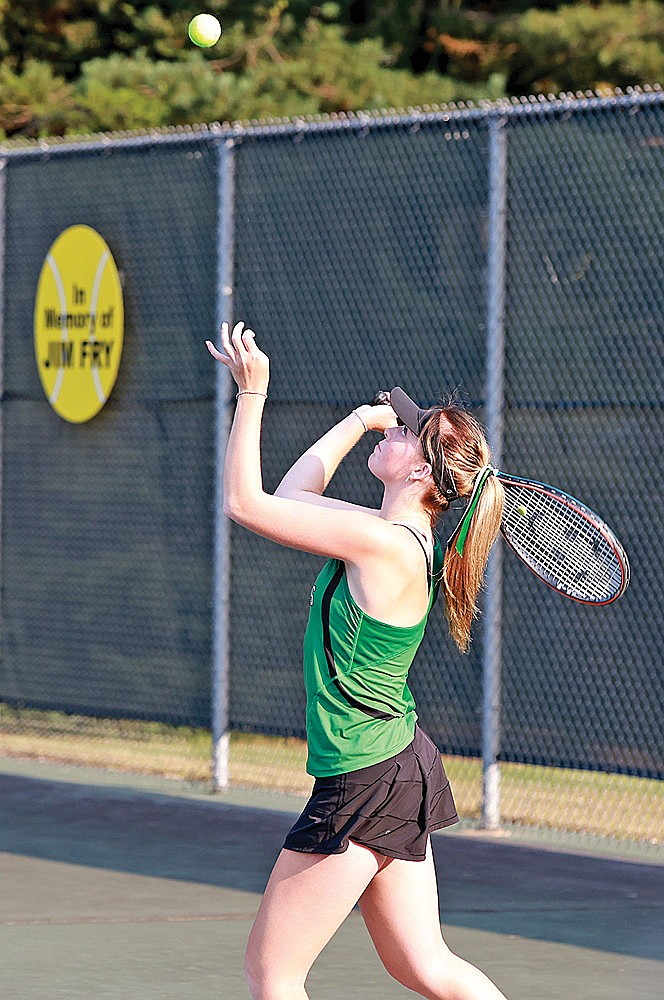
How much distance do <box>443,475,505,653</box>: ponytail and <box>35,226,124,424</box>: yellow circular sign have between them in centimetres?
595

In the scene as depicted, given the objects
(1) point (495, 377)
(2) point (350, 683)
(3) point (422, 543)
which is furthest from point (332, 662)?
(1) point (495, 377)

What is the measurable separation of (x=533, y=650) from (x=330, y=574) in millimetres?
4178

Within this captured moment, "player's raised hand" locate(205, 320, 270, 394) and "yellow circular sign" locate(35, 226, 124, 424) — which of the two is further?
"yellow circular sign" locate(35, 226, 124, 424)

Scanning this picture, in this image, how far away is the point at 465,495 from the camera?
15.0 feet

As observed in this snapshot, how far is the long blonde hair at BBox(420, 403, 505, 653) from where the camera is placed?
4504 millimetres

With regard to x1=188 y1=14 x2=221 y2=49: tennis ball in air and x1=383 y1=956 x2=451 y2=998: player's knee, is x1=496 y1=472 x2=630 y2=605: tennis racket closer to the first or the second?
x1=383 y1=956 x2=451 y2=998: player's knee

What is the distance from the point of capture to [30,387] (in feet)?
35.4

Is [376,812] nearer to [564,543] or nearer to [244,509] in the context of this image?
[244,509]

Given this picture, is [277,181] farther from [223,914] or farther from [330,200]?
[223,914]

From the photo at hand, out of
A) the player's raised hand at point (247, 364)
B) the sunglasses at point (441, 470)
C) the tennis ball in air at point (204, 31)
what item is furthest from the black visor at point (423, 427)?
the tennis ball in air at point (204, 31)

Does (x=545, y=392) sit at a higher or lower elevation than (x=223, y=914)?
higher

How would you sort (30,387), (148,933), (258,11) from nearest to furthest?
(148,933) < (30,387) < (258,11)

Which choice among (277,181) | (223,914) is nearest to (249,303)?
(277,181)

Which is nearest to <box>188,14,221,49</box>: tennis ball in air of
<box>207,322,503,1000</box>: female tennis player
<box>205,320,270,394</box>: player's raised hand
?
<box>207,322,503,1000</box>: female tennis player
